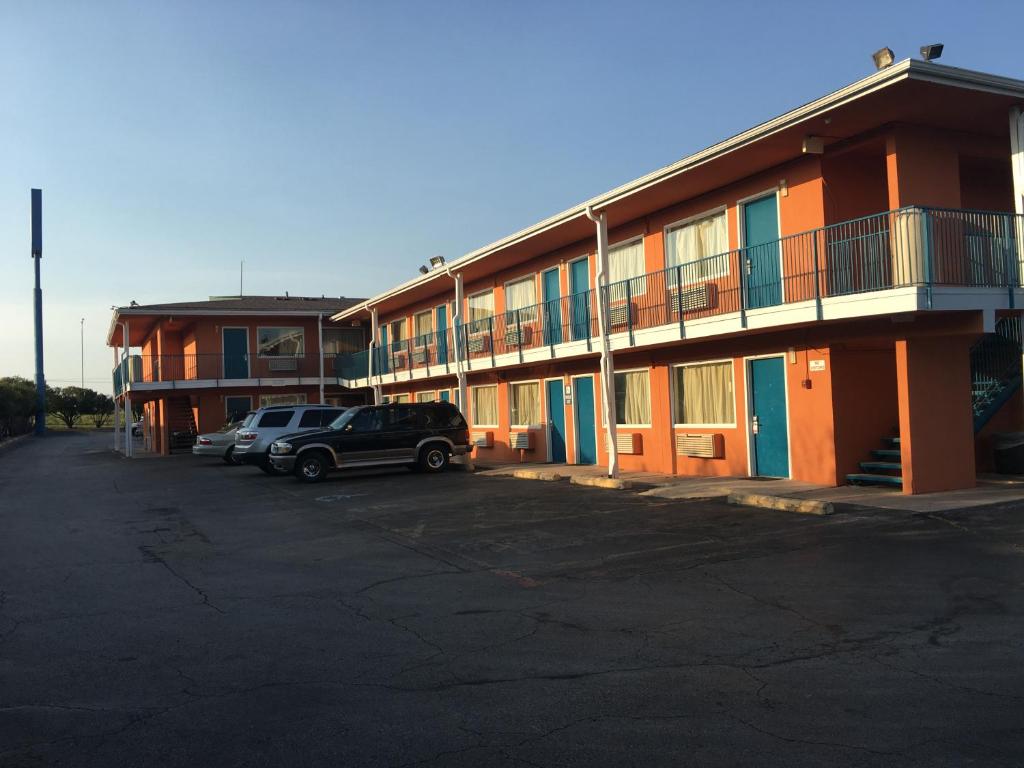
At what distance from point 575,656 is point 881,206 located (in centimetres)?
1221

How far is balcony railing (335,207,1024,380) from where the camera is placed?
Answer: 1313 cm

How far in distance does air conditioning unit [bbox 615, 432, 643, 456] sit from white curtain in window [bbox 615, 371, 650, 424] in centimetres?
36

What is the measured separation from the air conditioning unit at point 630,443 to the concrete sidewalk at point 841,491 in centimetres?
181

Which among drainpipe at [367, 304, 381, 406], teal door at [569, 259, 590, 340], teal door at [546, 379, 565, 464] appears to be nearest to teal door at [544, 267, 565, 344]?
teal door at [546, 379, 565, 464]

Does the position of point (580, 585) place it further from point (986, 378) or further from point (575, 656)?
point (986, 378)

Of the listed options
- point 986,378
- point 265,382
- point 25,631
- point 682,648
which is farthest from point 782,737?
point 265,382

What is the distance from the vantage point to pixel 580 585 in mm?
8516

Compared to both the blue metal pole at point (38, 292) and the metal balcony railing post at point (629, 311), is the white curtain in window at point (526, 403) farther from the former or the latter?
the blue metal pole at point (38, 292)

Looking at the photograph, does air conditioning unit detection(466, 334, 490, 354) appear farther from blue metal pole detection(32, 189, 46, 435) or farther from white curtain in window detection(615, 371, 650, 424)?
blue metal pole detection(32, 189, 46, 435)

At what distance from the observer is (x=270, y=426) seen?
83.6ft

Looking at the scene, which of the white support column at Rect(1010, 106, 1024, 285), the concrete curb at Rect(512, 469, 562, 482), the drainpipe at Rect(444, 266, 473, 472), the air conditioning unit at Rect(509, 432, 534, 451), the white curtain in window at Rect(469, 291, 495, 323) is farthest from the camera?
the white curtain in window at Rect(469, 291, 495, 323)

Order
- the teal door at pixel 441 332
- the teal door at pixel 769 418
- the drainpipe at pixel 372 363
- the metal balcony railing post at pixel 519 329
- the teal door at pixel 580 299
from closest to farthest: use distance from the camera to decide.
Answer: the teal door at pixel 769 418 < the teal door at pixel 580 299 < the metal balcony railing post at pixel 519 329 < the teal door at pixel 441 332 < the drainpipe at pixel 372 363

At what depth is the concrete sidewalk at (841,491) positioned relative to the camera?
12.6m

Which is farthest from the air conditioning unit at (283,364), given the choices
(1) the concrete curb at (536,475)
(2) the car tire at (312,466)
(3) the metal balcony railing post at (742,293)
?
(3) the metal balcony railing post at (742,293)
